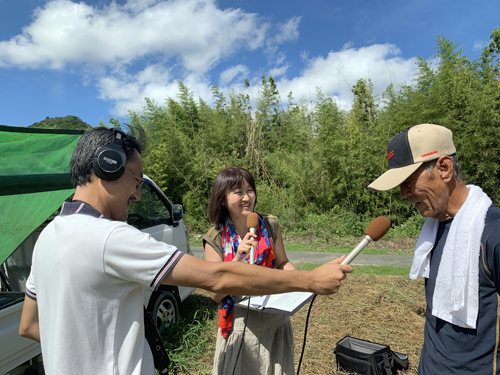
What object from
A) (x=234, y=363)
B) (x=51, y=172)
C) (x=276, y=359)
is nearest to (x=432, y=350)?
(x=276, y=359)

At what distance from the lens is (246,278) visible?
1.21 meters

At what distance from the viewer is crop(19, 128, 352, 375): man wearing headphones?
3.50ft

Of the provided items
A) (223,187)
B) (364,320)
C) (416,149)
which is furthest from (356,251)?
(364,320)

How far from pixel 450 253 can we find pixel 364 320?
3259 mm

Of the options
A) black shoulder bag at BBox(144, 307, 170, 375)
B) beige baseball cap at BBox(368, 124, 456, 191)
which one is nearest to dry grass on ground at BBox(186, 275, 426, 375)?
black shoulder bag at BBox(144, 307, 170, 375)

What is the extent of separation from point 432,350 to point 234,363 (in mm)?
1108

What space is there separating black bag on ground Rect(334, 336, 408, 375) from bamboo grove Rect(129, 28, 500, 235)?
5643 millimetres

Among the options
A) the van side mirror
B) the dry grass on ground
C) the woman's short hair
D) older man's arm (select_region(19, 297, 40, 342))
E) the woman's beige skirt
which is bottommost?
the dry grass on ground

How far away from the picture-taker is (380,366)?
3.02 metres

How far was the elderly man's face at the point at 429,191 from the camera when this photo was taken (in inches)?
60.0

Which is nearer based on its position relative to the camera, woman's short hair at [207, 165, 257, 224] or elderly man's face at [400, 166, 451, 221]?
elderly man's face at [400, 166, 451, 221]

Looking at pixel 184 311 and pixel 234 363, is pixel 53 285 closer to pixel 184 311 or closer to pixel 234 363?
pixel 234 363

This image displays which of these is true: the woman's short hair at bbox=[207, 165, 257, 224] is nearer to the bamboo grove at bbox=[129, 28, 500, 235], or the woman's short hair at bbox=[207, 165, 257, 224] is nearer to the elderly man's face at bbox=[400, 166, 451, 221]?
the elderly man's face at bbox=[400, 166, 451, 221]

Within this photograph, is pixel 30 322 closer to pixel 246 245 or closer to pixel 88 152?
pixel 88 152
